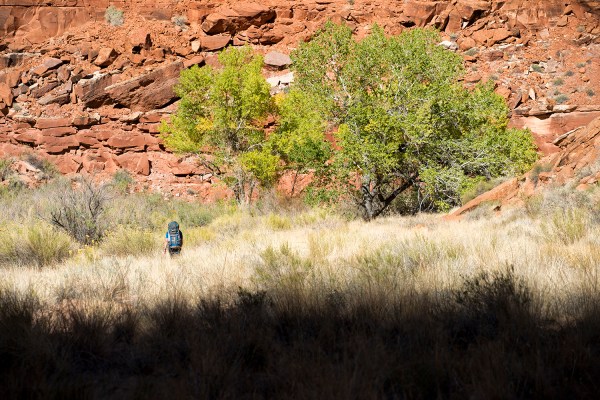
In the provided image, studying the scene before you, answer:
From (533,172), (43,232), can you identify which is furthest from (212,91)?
(533,172)

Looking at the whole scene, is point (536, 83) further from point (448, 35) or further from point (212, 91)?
point (212, 91)

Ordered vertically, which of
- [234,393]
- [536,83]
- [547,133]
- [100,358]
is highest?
[234,393]

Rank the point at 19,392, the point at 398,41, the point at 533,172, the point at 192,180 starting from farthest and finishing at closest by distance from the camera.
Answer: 1. the point at 192,180
2. the point at 398,41
3. the point at 533,172
4. the point at 19,392

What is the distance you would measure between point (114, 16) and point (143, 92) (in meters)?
8.00

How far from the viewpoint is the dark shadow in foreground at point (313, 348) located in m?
2.35

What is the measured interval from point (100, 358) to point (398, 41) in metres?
16.0

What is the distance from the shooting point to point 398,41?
53.8 ft

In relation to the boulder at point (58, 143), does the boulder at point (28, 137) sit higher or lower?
higher

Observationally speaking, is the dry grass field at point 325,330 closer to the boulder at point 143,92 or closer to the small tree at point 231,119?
the small tree at point 231,119

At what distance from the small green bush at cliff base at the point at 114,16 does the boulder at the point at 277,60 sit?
11.3 meters

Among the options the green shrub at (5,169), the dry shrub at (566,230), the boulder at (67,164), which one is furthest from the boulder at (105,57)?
the dry shrub at (566,230)

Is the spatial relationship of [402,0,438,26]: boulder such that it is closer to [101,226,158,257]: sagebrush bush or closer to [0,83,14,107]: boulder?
[0,83,14,107]: boulder

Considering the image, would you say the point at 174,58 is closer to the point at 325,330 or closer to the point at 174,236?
the point at 174,236

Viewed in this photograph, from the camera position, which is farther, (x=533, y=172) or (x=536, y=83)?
(x=536, y=83)
